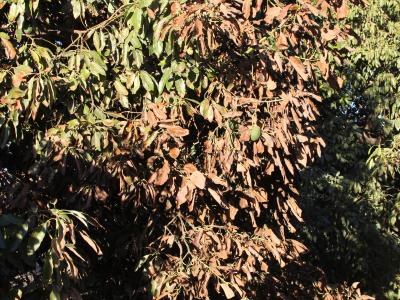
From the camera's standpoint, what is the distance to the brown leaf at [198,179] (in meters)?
2.54

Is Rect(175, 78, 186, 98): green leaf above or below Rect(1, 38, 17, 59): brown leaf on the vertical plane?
below

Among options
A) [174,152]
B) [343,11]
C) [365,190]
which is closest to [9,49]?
[174,152]

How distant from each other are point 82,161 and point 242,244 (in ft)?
2.98

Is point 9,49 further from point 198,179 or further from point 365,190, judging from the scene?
point 365,190

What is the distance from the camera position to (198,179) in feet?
8.43

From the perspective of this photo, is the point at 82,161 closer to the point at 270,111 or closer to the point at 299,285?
the point at 270,111

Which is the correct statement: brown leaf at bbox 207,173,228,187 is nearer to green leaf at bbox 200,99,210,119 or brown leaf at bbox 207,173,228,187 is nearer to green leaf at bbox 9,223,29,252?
green leaf at bbox 200,99,210,119

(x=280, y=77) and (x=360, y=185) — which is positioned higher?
(x=280, y=77)

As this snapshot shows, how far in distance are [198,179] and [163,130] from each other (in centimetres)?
29

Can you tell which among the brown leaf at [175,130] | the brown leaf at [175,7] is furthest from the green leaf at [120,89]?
the brown leaf at [175,7]

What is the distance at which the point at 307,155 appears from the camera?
3059 millimetres

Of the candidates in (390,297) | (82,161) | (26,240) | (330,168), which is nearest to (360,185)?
(330,168)

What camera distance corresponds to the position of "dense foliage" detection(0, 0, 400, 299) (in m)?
2.66

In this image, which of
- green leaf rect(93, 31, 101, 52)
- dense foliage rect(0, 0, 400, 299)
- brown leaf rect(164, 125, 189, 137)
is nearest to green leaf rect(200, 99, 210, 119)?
dense foliage rect(0, 0, 400, 299)
